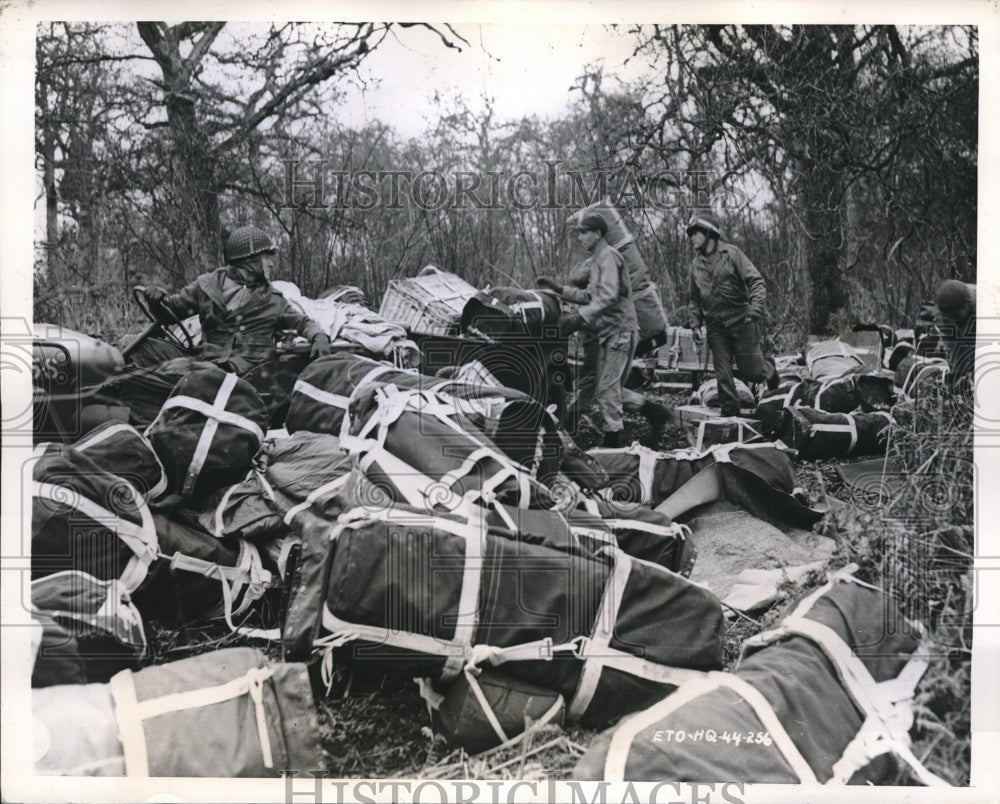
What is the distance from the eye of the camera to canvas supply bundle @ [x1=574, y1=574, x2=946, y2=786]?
360 centimetres

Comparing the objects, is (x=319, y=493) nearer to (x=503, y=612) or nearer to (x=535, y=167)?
(x=503, y=612)

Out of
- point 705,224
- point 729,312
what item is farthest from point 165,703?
point 705,224

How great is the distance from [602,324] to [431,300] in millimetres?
791

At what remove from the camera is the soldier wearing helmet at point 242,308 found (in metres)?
4.07

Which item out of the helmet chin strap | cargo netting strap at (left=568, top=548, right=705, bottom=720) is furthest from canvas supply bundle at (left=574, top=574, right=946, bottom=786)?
the helmet chin strap

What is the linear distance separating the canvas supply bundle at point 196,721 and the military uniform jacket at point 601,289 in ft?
6.44

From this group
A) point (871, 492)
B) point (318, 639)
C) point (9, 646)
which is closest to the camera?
point (318, 639)

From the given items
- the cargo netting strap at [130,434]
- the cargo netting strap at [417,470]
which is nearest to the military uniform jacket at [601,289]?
the cargo netting strap at [417,470]

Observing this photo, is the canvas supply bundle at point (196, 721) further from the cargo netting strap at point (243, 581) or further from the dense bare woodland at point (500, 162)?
the dense bare woodland at point (500, 162)

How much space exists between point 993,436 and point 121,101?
163 inches

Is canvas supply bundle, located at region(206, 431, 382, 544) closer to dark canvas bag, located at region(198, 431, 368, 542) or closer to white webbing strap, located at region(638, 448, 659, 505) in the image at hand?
dark canvas bag, located at region(198, 431, 368, 542)

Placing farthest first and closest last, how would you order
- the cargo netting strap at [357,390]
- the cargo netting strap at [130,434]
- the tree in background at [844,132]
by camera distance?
the tree in background at [844,132] < the cargo netting strap at [357,390] < the cargo netting strap at [130,434]

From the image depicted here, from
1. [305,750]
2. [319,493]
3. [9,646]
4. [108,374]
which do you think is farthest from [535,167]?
[9,646]

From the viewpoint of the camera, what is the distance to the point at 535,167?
13.1ft
